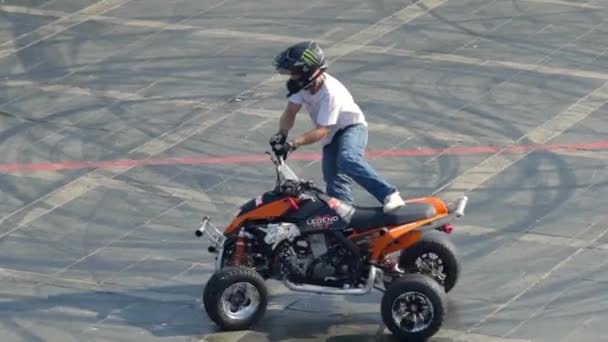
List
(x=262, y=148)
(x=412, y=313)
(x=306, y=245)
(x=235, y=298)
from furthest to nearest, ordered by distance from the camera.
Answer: (x=262, y=148) → (x=306, y=245) → (x=235, y=298) → (x=412, y=313)

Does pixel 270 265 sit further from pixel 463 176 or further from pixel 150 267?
pixel 463 176

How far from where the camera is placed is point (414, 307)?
1102cm

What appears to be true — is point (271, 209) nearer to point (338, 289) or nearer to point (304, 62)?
point (338, 289)

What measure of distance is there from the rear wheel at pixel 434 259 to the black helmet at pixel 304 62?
1624 mm

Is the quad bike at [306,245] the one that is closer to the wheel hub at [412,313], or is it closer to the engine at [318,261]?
the engine at [318,261]

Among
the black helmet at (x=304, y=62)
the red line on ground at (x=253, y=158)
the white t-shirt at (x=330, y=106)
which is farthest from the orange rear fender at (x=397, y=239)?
the red line on ground at (x=253, y=158)

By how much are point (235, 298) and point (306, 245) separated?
2.35 ft

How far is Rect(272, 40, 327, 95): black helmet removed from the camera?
11.5 meters

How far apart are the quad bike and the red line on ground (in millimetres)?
3645

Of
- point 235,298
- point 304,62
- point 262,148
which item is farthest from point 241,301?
point 262,148

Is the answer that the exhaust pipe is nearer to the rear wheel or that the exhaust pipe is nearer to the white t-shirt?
the rear wheel

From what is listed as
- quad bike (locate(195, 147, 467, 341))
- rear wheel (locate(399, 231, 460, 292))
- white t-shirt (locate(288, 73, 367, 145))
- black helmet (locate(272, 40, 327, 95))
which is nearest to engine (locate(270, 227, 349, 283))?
quad bike (locate(195, 147, 467, 341))

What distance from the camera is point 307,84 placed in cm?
1166

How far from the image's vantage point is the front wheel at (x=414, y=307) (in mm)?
10922
